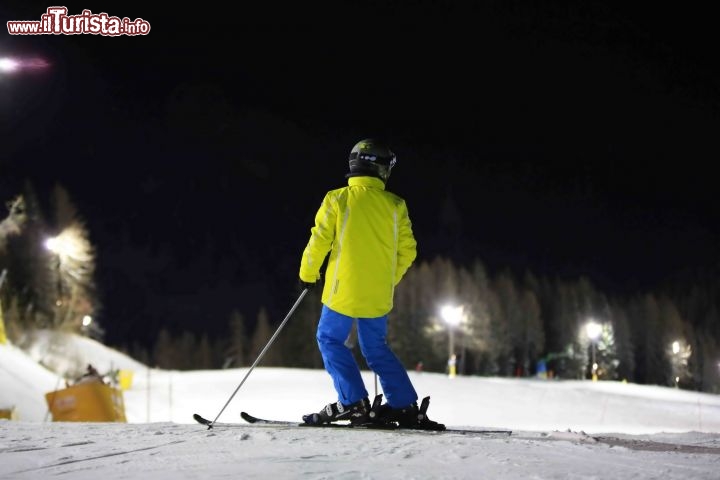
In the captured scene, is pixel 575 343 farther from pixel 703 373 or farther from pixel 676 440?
pixel 676 440

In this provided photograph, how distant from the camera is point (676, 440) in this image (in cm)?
450

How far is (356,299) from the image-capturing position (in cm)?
454

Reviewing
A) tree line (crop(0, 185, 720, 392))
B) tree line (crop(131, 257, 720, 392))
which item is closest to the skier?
tree line (crop(0, 185, 720, 392))

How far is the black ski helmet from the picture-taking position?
4.84 metres

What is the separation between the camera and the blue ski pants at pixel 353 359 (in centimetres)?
456

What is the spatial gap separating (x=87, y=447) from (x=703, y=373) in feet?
250

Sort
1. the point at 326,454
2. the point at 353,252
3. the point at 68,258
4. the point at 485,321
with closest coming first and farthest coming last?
the point at 326,454
the point at 353,252
the point at 68,258
the point at 485,321

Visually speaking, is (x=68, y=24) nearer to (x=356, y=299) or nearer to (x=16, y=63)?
(x=16, y=63)

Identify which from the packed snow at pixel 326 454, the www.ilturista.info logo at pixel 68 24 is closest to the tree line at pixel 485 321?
the www.ilturista.info logo at pixel 68 24

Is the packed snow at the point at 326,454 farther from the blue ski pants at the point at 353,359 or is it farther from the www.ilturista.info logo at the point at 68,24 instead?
the www.ilturista.info logo at the point at 68,24

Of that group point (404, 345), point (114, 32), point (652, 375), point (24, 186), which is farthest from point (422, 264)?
point (114, 32)

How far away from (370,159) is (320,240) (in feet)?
2.43

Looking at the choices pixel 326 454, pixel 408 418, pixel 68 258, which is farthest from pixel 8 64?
pixel 68 258

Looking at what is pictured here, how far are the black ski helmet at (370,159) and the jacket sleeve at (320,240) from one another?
1.21 feet
